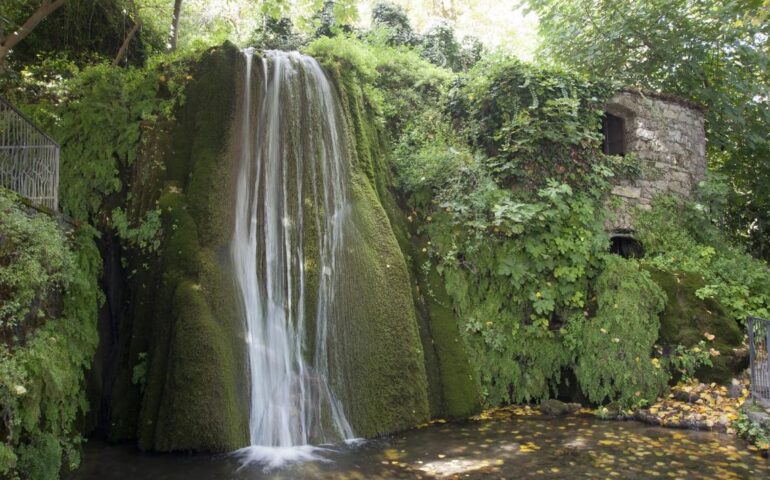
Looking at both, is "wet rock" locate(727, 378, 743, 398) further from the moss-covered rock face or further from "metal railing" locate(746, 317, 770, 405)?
"metal railing" locate(746, 317, 770, 405)

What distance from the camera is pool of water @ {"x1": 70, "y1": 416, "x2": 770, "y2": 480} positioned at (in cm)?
535

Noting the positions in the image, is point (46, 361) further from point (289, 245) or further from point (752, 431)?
point (752, 431)

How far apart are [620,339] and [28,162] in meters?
8.54

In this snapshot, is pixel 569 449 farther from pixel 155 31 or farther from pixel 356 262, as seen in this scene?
pixel 155 31

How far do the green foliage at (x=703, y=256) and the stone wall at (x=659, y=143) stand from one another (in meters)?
0.37

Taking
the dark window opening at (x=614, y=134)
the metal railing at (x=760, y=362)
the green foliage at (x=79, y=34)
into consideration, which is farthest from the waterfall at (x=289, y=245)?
the dark window opening at (x=614, y=134)

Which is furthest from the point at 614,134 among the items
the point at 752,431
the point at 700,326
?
the point at 752,431

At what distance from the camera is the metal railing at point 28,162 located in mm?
7230

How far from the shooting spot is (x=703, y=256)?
9.75m

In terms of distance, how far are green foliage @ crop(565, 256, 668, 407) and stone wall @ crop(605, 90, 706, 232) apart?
8.31 ft

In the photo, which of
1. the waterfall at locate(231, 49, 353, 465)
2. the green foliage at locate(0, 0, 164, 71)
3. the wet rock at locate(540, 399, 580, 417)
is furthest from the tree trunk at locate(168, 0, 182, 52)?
the wet rock at locate(540, 399, 580, 417)

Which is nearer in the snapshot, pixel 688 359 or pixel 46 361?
pixel 46 361

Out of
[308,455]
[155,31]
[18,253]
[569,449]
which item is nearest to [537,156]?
[569,449]

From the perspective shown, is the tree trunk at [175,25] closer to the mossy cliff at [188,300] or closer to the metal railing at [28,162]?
the mossy cliff at [188,300]
